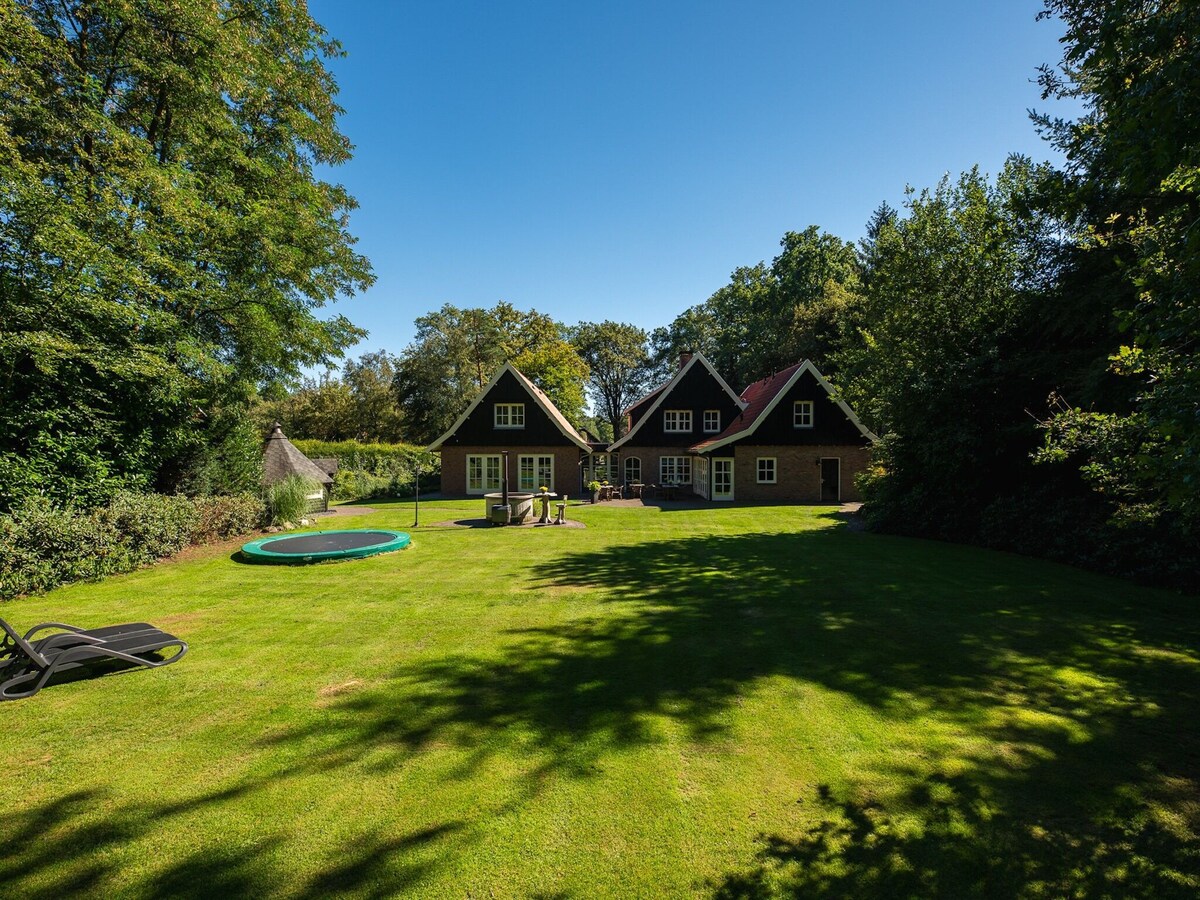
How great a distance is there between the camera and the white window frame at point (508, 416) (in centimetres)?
2873

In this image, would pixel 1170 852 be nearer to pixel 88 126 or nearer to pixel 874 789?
pixel 874 789

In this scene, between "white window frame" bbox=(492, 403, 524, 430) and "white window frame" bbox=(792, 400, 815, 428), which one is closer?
"white window frame" bbox=(792, 400, 815, 428)

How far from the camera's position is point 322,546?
1223 centimetres

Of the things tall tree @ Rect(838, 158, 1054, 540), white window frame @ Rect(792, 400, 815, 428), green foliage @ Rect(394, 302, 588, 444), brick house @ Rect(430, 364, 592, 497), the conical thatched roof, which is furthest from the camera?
green foliage @ Rect(394, 302, 588, 444)

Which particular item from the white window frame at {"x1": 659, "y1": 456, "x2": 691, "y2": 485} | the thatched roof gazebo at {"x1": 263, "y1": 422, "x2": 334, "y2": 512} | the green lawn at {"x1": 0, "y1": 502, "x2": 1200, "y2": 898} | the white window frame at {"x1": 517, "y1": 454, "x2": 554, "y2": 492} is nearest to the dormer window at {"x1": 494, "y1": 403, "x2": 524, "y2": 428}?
the white window frame at {"x1": 517, "y1": 454, "x2": 554, "y2": 492}

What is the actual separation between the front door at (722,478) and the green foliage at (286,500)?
18.2 m

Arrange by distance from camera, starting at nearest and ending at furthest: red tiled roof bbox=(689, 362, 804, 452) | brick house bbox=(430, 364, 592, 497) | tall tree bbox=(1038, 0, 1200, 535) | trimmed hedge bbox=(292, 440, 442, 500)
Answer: tall tree bbox=(1038, 0, 1200, 535) → red tiled roof bbox=(689, 362, 804, 452) → trimmed hedge bbox=(292, 440, 442, 500) → brick house bbox=(430, 364, 592, 497)

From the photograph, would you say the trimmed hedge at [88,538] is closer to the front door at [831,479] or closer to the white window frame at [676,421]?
the white window frame at [676,421]

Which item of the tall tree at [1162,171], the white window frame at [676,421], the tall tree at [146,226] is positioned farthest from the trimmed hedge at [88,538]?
the white window frame at [676,421]

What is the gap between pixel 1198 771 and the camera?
371cm

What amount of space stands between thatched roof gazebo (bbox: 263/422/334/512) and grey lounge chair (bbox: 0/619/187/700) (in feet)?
49.3

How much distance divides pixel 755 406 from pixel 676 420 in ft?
15.4

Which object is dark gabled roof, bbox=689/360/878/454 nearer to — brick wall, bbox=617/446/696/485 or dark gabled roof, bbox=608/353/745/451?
brick wall, bbox=617/446/696/485

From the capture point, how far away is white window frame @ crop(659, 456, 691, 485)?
31141 millimetres
